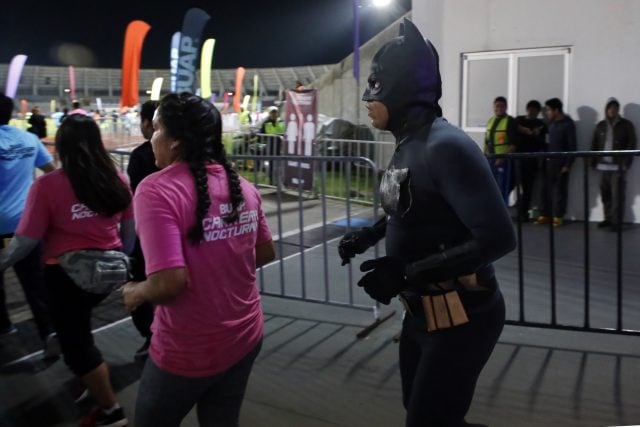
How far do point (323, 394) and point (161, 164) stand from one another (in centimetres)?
211

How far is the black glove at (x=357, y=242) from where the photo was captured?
7.73 ft

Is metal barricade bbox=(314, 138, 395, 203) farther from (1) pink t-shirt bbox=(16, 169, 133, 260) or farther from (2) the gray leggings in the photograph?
(2) the gray leggings

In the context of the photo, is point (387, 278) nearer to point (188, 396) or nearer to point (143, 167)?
point (188, 396)

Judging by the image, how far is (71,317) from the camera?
10.4 feet

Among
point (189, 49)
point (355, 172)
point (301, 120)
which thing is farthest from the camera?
point (189, 49)

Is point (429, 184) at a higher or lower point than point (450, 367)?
higher

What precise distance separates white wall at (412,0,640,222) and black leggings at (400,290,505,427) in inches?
279

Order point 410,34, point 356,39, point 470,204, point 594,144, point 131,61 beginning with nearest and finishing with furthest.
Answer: point 470,204 < point 410,34 < point 594,144 < point 356,39 < point 131,61

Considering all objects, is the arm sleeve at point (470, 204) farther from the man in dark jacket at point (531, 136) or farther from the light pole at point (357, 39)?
the light pole at point (357, 39)

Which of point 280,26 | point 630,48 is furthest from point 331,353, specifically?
point 280,26

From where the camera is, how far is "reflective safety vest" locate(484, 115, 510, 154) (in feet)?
28.1

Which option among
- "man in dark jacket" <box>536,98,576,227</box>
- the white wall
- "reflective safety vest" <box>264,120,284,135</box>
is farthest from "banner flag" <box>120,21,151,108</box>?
"man in dark jacket" <box>536,98,576,227</box>

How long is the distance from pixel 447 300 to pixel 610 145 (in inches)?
273

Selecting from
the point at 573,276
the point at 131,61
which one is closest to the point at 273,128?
the point at 131,61
